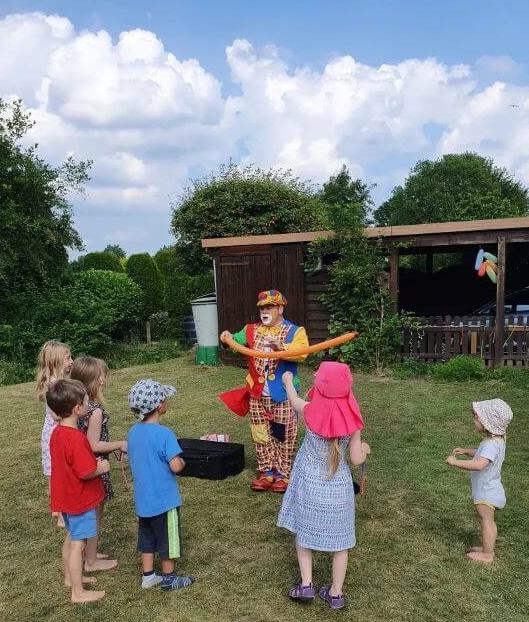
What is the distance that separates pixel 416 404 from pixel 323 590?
4.64 m

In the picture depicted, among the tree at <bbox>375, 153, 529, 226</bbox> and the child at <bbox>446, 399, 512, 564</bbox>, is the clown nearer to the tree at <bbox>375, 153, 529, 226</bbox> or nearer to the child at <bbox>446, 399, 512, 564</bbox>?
the child at <bbox>446, 399, 512, 564</bbox>

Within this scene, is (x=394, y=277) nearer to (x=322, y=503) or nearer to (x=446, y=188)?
(x=322, y=503)

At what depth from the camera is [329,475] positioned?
2.78 meters

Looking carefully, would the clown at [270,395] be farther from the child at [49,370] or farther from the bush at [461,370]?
the bush at [461,370]

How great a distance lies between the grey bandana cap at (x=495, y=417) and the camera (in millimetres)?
3215

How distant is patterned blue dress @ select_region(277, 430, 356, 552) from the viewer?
277 cm

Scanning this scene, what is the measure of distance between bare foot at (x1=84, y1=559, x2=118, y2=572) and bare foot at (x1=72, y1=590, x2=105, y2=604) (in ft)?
1.04

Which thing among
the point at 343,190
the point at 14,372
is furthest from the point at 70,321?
the point at 343,190

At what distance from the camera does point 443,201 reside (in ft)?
114

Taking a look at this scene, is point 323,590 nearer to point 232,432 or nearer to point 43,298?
point 232,432

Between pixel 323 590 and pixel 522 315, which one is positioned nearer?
pixel 323 590

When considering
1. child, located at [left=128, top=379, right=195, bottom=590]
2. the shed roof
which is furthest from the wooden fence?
child, located at [left=128, top=379, right=195, bottom=590]

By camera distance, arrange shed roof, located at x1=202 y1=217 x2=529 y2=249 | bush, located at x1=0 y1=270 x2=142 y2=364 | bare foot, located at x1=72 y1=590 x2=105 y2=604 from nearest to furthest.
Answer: bare foot, located at x1=72 y1=590 x2=105 y2=604, shed roof, located at x1=202 y1=217 x2=529 y2=249, bush, located at x1=0 y1=270 x2=142 y2=364

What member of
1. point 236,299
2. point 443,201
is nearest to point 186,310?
point 236,299
